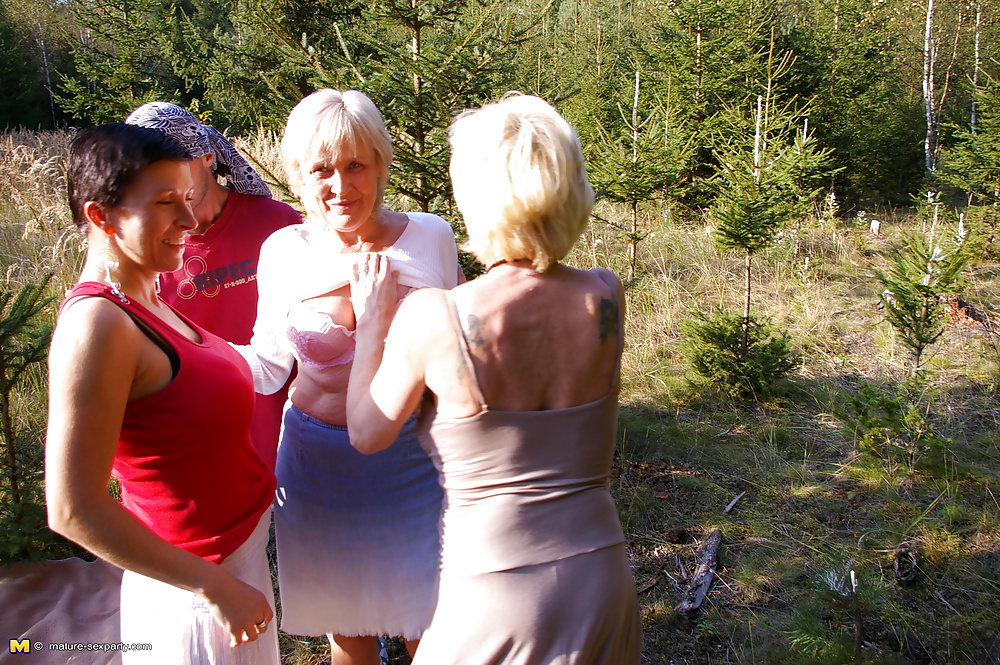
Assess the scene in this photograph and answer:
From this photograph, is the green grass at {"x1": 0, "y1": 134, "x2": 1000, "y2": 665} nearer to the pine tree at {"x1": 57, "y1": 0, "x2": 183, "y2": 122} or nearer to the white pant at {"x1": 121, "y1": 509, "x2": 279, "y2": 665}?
the white pant at {"x1": 121, "y1": 509, "x2": 279, "y2": 665}

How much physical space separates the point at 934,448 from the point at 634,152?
3475 millimetres

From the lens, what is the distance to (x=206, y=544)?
1513 mm

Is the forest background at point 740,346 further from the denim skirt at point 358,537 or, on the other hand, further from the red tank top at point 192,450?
the red tank top at point 192,450

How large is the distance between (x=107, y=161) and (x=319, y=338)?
2.34ft

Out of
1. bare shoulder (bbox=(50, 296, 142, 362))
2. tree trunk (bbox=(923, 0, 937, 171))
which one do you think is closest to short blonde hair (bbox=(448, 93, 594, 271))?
bare shoulder (bbox=(50, 296, 142, 362))

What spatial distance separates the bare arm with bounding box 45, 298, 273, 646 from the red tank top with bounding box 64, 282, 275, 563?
0.06 metres

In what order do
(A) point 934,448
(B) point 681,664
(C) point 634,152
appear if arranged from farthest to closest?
(C) point 634,152 < (A) point 934,448 < (B) point 681,664

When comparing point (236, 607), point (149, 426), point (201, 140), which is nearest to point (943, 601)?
point (236, 607)

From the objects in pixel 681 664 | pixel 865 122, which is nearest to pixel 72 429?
pixel 681 664

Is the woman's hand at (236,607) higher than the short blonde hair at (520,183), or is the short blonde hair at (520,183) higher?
the short blonde hair at (520,183)

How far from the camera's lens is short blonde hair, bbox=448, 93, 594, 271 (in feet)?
4.51

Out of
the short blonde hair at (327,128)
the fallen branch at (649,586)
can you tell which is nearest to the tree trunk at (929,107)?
the fallen branch at (649,586)

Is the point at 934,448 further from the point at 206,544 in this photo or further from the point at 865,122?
the point at 865,122

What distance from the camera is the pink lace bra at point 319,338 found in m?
1.90
